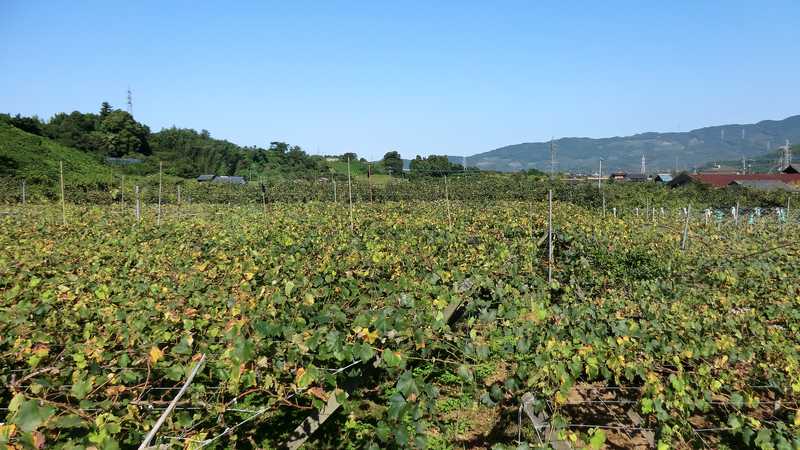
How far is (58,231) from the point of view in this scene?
9766mm

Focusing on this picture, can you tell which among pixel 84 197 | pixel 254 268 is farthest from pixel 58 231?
pixel 84 197

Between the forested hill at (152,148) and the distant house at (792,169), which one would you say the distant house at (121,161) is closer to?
the forested hill at (152,148)

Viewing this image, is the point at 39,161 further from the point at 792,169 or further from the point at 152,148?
the point at 792,169

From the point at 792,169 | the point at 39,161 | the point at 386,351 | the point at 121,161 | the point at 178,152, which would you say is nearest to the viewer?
the point at 386,351

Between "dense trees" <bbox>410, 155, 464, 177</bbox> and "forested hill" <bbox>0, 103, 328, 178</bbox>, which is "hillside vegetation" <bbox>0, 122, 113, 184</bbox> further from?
"dense trees" <bbox>410, 155, 464, 177</bbox>

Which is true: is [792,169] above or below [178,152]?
below

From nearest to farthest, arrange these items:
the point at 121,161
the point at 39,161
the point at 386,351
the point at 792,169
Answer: the point at 386,351 < the point at 39,161 < the point at 121,161 < the point at 792,169

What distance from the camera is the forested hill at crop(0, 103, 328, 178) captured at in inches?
1642

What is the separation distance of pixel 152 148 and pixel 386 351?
191ft

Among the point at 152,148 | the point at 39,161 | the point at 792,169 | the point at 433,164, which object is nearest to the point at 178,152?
the point at 152,148

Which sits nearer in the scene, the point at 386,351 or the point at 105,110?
the point at 386,351

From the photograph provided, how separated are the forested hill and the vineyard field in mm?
37147

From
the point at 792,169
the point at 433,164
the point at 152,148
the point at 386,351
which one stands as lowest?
the point at 386,351

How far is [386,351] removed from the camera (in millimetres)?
2312
